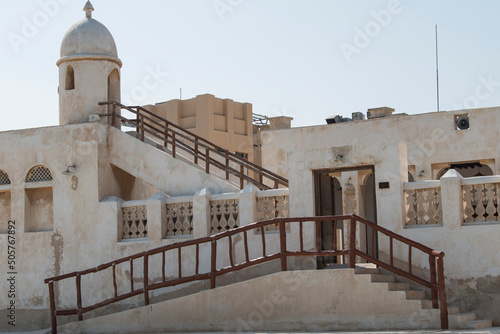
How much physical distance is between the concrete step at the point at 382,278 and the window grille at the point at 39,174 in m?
8.99

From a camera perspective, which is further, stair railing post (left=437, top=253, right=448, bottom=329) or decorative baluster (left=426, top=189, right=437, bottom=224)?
decorative baluster (left=426, top=189, right=437, bottom=224)

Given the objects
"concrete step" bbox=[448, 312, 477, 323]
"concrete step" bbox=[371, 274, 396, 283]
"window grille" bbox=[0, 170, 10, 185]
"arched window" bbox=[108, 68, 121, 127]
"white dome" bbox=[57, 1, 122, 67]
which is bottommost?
"concrete step" bbox=[448, 312, 477, 323]

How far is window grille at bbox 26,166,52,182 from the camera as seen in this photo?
1895cm

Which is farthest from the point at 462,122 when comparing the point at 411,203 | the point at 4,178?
the point at 4,178

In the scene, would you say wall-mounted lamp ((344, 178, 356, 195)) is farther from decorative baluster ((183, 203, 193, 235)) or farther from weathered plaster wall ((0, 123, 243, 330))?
decorative baluster ((183, 203, 193, 235))

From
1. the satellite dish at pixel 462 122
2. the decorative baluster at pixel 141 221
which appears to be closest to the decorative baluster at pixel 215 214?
the decorative baluster at pixel 141 221

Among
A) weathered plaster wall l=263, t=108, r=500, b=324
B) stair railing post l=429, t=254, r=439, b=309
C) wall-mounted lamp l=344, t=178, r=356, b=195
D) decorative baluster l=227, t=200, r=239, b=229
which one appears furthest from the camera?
wall-mounted lamp l=344, t=178, r=356, b=195

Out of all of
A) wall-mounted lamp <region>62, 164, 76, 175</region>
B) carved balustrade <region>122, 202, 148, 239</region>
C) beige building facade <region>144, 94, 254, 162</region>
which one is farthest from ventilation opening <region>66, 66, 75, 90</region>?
beige building facade <region>144, 94, 254, 162</region>

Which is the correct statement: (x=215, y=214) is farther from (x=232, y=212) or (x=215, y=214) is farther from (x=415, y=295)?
(x=415, y=295)

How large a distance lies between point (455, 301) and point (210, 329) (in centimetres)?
456

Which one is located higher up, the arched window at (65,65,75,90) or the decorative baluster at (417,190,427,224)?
the arched window at (65,65,75,90)

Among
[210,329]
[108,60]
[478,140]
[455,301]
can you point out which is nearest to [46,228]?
[108,60]

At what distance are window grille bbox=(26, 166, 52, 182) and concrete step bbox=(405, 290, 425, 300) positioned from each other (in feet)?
31.5

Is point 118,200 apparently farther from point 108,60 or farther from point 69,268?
point 108,60
